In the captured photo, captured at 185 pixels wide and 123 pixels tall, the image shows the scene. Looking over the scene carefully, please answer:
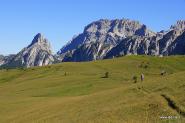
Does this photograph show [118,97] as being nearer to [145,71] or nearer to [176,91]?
[176,91]

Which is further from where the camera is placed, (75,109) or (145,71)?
(145,71)

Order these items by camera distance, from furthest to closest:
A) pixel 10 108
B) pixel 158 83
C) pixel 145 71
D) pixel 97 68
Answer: pixel 97 68 < pixel 145 71 < pixel 10 108 < pixel 158 83

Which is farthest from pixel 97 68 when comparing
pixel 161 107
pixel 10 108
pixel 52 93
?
pixel 161 107

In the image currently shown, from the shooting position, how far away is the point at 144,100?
187ft

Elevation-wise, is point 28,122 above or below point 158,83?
below

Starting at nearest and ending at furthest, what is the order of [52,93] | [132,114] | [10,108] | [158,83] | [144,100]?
1. [132,114]
2. [144,100]
3. [158,83]
4. [10,108]
5. [52,93]

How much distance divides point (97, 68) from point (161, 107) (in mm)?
133908

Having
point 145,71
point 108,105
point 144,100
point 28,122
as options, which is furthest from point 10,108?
Answer: point 145,71

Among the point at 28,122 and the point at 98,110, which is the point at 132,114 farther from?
the point at 28,122

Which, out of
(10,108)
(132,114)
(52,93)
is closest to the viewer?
(132,114)

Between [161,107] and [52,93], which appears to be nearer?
[161,107]

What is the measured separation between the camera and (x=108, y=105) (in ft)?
196

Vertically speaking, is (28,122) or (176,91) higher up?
(176,91)

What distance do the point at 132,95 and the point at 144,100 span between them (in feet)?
18.8
